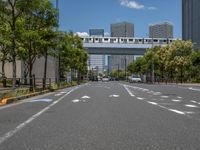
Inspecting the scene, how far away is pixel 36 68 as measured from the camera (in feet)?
246

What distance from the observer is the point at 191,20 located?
132 meters

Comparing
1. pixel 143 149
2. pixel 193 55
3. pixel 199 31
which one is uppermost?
pixel 199 31

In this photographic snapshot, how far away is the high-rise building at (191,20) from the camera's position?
125613 mm

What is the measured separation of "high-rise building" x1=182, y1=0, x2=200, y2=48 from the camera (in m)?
126

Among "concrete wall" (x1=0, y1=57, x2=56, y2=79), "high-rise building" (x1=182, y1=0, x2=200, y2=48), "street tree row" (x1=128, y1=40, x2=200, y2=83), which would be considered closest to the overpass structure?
"street tree row" (x1=128, y1=40, x2=200, y2=83)

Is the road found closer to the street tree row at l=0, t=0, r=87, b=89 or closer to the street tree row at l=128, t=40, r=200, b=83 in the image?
the street tree row at l=0, t=0, r=87, b=89

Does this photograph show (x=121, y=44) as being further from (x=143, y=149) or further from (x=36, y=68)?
(x=143, y=149)

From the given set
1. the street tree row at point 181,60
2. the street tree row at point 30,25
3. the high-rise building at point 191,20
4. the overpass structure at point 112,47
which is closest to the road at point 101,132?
the street tree row at point 30,25

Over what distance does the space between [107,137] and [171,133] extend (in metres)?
1.63

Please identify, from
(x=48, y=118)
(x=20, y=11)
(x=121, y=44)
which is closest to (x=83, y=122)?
(x=48, y=118)

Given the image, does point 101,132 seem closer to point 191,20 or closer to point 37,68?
point 37,68

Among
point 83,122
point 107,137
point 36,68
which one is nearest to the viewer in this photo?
point 107,137

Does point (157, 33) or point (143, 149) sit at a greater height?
point (157, 33)

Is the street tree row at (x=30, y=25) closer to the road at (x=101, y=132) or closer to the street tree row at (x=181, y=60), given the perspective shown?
the road at (x=101, y=132)
